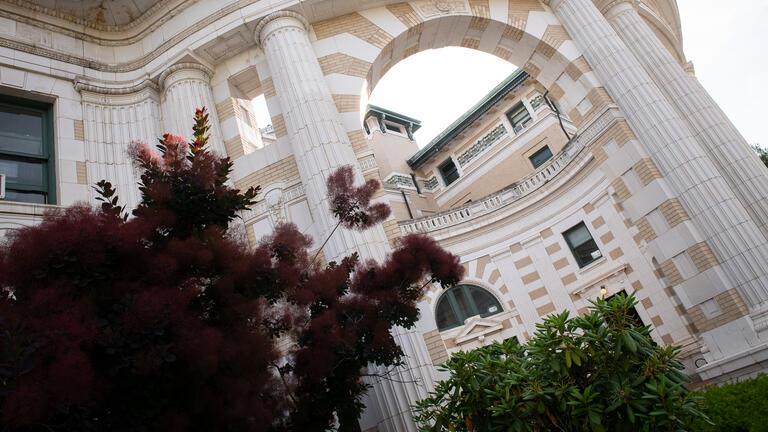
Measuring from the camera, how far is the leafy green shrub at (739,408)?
4.77 m

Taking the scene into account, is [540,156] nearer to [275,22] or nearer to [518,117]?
[518,117]

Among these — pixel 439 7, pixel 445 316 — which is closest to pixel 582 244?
pixel 445 316

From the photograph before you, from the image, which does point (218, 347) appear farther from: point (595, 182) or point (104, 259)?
Answer: point (595, 182)

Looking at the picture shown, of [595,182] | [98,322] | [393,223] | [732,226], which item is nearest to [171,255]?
[98,322]

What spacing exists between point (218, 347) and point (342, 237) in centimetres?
462

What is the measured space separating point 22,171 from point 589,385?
9.86 metres

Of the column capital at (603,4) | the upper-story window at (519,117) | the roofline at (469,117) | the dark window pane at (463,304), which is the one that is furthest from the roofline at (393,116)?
the column capital at (603,4)

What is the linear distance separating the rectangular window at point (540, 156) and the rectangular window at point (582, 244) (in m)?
5.22

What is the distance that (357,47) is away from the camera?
34.8 ft

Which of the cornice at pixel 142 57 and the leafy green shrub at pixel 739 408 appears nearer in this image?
the leafy green shrub at pixel 739 408

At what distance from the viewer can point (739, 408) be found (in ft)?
16.5

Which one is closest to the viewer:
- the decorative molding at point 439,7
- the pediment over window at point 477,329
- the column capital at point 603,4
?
the decorative molding at point 439,7

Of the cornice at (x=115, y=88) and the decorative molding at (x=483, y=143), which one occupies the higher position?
the decorative molding at (x=483, y=143)

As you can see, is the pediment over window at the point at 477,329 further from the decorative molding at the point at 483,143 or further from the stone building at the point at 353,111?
the decorative molding at the point at 483,143
